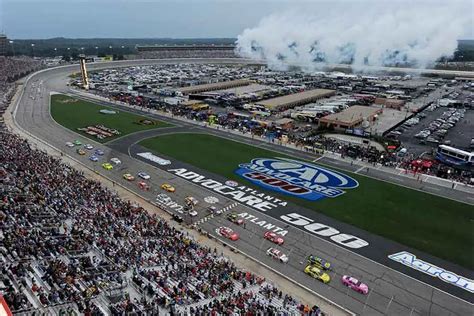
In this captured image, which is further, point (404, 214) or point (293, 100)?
point (293, 100)

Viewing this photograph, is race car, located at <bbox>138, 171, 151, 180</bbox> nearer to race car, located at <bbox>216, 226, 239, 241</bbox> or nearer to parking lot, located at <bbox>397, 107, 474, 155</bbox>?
race car, located at <bbox>216, 226, 239, 241</bbox>

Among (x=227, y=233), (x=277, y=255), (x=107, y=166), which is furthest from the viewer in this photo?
(x=107, y=166)

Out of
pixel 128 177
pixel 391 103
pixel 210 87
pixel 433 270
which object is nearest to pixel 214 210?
pixel 128 177

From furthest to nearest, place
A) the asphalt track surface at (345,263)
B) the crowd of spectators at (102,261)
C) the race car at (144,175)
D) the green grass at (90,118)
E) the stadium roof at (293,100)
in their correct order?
the stadium roof at (293,100) → the green grass at (90,118) → the race car at (144,175) → the asphalt track surface at (345,263) → the crowd of spectators at (102,261)

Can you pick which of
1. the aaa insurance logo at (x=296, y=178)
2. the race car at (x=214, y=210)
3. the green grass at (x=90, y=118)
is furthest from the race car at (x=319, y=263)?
the green grass at (x=90, y=118)

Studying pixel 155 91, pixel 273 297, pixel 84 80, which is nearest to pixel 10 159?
pixel 273 297

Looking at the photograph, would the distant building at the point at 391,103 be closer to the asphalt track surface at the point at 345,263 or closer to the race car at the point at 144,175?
the asphalt track surface at the point at 345,263

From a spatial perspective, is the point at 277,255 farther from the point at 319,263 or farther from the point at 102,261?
the point at 102,261
